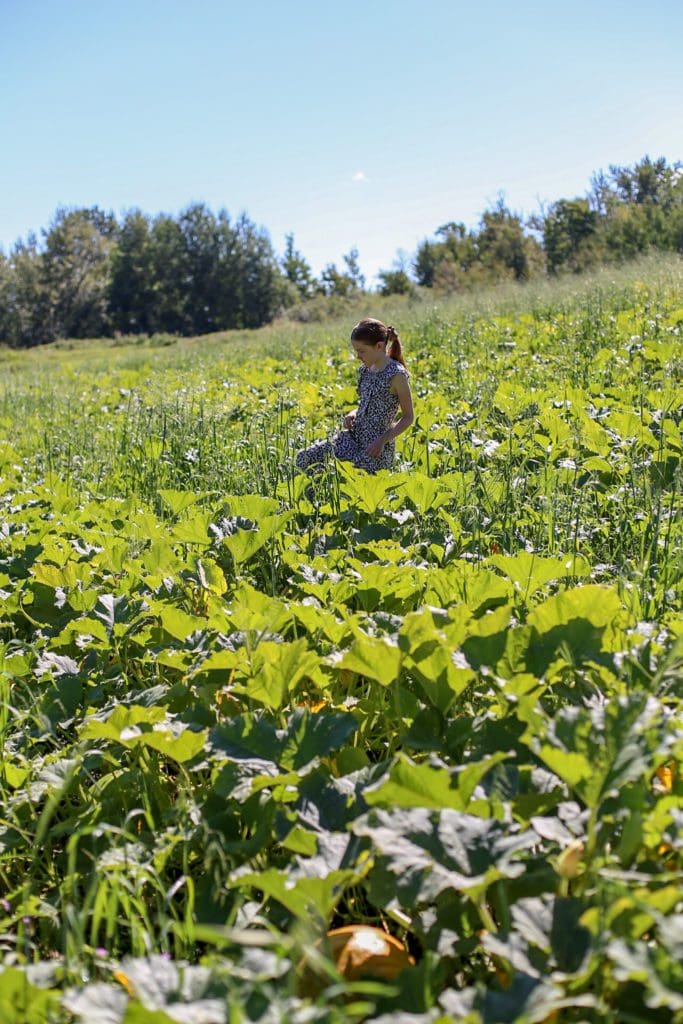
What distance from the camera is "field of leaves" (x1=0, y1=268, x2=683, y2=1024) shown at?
125 centimetres

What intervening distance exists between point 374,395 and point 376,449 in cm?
60

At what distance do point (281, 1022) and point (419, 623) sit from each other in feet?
3.18

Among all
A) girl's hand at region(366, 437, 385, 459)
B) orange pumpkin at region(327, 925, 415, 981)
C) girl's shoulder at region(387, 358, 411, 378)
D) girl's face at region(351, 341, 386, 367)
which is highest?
girl's face at region(351, 341, 386, 367)

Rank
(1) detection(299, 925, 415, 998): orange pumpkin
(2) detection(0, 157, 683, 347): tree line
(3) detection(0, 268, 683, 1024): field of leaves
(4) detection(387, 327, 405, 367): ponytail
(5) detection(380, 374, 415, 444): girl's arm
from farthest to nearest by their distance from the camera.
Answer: (2) detection(0, 157, 683, 347): tree line → (4) detection(387, 327, 405, 367): ponytail → (5) detection(380, 374, 415, 444): girl's arm → (1) detection(299, 925, 415, 998): orange pumpkin → (3) detection(0, 268, 683, 1024): field of leaves

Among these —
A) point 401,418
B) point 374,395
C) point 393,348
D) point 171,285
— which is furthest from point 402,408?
point 171,285

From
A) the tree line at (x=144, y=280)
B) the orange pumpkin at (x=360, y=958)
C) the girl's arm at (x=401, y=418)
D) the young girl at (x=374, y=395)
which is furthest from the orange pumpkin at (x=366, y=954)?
the tree line at (x=144, y=280)

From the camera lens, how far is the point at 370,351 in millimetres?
5953

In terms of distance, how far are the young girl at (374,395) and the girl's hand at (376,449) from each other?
0.34ft

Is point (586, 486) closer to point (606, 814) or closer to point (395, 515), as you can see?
point (395, 515)

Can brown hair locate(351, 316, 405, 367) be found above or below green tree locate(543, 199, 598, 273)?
below

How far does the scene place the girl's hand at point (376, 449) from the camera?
550 cm

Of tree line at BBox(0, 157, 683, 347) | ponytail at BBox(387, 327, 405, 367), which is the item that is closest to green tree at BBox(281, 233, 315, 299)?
tree line at BBox(0, 157, 683, 347)

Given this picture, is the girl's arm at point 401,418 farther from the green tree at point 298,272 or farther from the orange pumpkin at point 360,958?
the green tree at point 298,272

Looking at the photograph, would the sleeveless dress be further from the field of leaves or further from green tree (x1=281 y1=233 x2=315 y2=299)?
green tree (x1=281 y1=233 x2=315 y2=299)
